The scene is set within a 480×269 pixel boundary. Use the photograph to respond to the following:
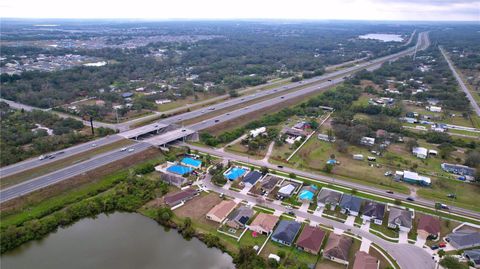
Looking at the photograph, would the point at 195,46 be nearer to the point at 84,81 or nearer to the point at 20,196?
the point at 84,81

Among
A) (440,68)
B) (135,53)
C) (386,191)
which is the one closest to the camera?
(386,191)

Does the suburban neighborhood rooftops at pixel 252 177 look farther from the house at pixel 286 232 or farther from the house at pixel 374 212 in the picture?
the house at pixel 374 212

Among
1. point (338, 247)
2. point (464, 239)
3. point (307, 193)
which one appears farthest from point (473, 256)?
point (307, 193)

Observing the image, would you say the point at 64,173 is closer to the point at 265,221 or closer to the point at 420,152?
the point at 265,221

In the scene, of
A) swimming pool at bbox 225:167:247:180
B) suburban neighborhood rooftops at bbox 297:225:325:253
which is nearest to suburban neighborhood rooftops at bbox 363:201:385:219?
suburban neighborhood rooftops at bbox 297:225:325:253

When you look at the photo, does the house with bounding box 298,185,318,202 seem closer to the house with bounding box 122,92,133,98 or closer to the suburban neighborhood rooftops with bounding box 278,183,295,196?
the suburban neighborhood rooftops with bounding box 278,183,295,196

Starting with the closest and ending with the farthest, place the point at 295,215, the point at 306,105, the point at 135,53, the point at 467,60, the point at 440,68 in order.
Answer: the point at 295,215 < the point at 306,105 < the point at 440,68 < the point at 467,60 < the point at 135,53

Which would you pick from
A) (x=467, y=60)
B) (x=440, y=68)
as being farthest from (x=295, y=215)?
(x=467, y=60)
